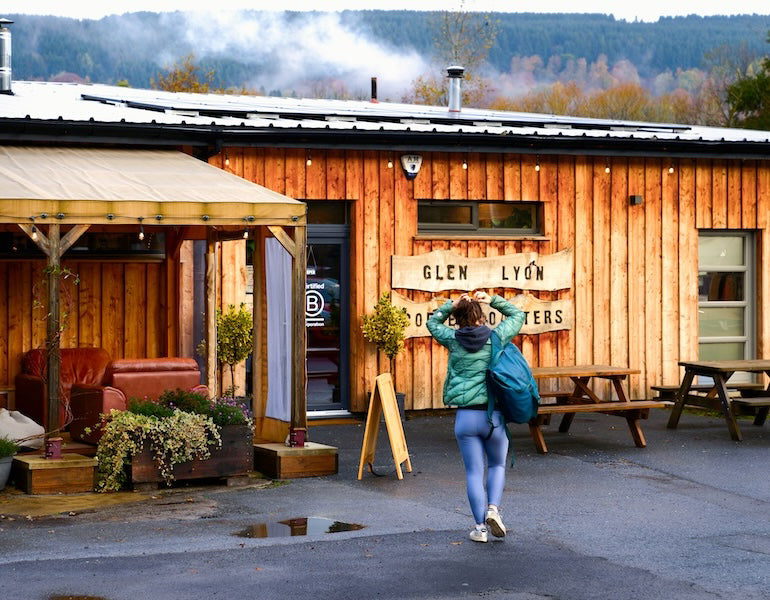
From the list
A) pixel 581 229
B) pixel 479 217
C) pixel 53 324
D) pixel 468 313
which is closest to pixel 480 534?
pixel 468 313

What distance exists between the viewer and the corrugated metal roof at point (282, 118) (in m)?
14.2

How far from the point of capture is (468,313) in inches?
337

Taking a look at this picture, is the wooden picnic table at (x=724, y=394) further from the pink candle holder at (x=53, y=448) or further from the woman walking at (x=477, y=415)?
the pink candle holder at (x=53, y=448)

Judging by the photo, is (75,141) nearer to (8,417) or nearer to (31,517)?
(8,417)

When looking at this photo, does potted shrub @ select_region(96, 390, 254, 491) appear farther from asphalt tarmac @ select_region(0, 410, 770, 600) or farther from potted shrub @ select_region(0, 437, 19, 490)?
potted shrub @ select_region(0, 437, 19, 490)

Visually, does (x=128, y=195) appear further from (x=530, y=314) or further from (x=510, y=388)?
(x=530, y=314)

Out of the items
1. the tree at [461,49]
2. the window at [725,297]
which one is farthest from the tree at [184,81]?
the window at [725,297]

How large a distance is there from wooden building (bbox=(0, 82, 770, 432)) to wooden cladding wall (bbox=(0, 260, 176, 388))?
2 cm

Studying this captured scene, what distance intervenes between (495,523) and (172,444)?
325 centimetres

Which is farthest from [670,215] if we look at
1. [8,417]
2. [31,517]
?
[31,517]

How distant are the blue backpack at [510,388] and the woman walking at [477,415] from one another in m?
0.05

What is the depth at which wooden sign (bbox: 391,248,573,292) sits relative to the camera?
1525cm

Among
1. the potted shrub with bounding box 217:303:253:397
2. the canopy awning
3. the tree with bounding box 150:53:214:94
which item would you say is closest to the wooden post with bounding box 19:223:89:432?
the canopy awning

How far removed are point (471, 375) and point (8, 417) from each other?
625 centimetres
